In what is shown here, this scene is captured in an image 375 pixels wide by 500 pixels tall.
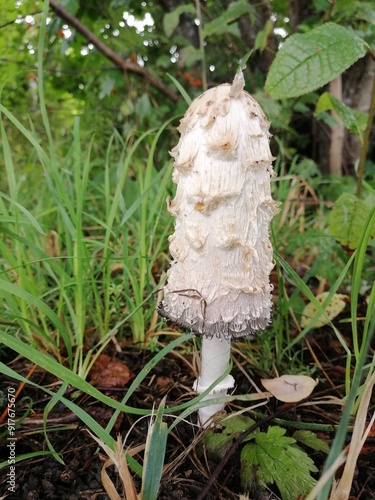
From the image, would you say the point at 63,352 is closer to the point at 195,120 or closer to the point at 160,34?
the point at 195,120

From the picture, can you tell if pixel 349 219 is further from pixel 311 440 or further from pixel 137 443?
pixel 137 443

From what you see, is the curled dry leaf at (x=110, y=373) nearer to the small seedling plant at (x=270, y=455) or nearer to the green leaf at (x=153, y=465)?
the small seedling plant at (x=270, y=455)

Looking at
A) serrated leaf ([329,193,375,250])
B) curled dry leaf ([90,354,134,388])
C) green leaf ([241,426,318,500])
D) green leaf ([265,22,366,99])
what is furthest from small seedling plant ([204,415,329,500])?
green leaf ([265,22,366,99])

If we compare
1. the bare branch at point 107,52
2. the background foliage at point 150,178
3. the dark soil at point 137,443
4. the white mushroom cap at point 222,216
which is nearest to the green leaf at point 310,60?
the background foliage at point 150,178

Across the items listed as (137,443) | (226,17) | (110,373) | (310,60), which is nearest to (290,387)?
(137,443)

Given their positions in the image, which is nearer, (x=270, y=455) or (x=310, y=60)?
(x=270, y=455)

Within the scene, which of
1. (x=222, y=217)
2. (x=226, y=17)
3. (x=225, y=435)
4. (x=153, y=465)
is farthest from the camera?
(x=226, y=17)

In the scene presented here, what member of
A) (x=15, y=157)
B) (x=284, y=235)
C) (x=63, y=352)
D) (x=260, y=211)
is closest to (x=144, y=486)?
(x=260, y=211)

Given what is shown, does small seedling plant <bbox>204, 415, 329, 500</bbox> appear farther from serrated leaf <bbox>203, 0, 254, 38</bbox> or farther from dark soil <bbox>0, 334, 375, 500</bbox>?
serrated leaf <bbox>203, 0, 254, 38</bbox>
